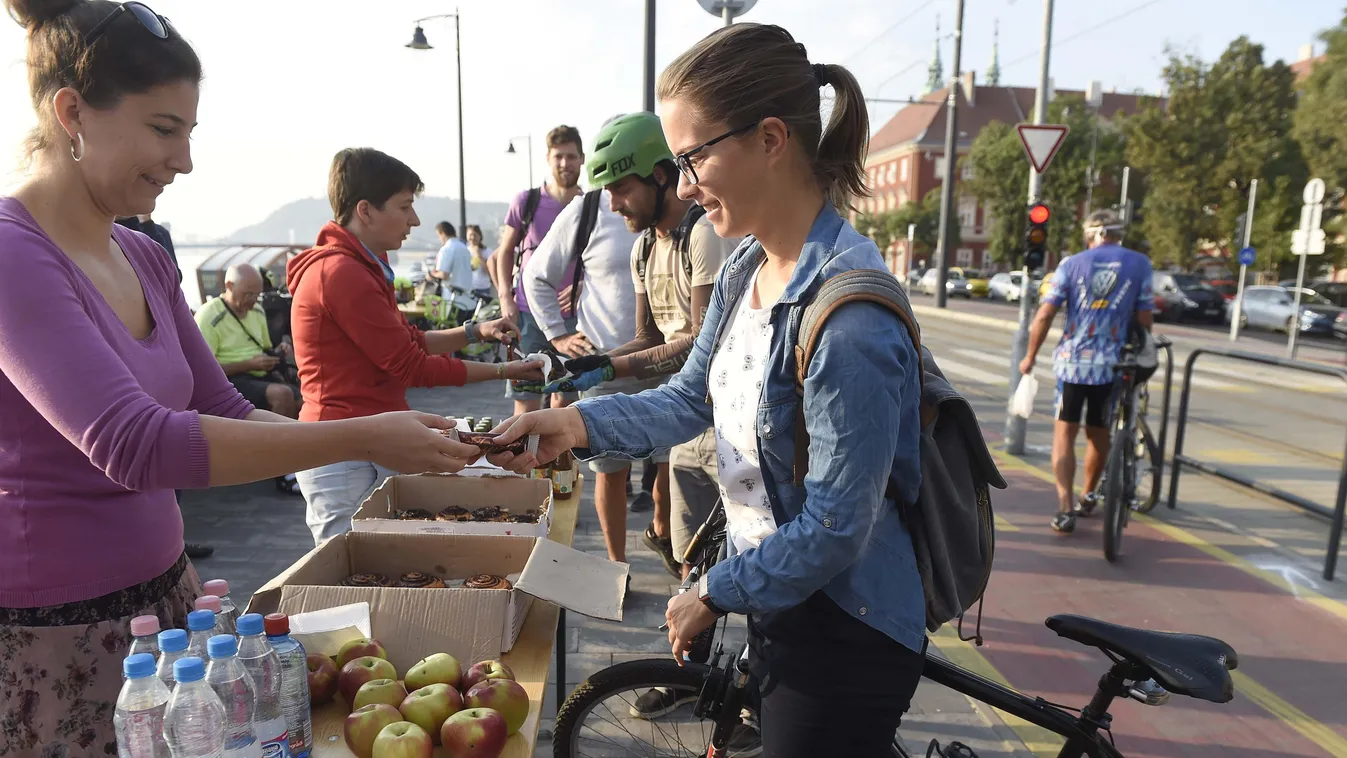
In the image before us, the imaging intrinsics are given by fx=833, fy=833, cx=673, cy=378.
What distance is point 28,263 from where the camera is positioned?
4.57 feet

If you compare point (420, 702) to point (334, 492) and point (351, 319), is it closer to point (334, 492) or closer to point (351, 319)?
point (334, 492)

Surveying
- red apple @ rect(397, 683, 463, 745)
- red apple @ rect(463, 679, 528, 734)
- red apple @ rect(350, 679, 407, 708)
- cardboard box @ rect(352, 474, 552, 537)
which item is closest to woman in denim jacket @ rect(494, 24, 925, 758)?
red apple @ rect(463, 679, 528, 734)

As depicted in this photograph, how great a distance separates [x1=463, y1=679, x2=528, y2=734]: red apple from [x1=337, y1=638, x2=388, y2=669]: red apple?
0.25m

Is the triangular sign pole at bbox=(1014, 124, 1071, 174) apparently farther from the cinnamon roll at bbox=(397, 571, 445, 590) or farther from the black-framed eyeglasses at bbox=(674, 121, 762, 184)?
the cinnamon roll at bbox=(397, 571, 445, 590)

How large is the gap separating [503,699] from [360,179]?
1.97 m

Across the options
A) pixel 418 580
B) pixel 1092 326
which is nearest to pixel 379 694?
pixel 418 580

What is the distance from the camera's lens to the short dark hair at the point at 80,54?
1.46m

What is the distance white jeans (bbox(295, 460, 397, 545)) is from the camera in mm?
2799

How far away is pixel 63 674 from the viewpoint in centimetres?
157

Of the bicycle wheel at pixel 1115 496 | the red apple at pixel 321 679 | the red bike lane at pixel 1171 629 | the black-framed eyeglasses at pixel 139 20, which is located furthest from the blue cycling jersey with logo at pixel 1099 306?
the black-framed eyeglasses at pixel 139 20

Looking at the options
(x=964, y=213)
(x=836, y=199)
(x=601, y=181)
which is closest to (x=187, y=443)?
(x=836, y=199)

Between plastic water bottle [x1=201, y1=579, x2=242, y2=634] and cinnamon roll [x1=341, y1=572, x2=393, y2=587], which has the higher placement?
plastic water bottle [x1=201, y1=579, x2=242, y2=634]

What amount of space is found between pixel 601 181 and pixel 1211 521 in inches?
196

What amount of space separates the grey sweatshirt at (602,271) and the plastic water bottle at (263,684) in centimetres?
267
